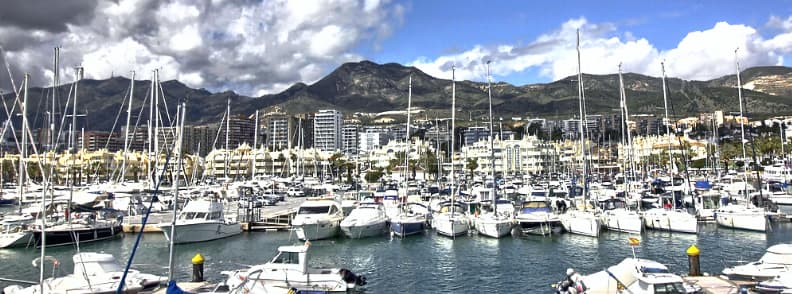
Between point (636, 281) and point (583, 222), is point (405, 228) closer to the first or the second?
point (583, 222)

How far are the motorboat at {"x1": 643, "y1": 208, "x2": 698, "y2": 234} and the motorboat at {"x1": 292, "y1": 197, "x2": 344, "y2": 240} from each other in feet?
74.8

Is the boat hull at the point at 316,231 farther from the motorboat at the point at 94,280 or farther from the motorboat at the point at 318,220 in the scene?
the motorboat at the point at 94,280

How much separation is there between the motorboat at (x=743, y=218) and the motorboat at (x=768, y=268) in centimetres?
2009

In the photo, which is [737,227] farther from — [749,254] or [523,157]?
[523,157]

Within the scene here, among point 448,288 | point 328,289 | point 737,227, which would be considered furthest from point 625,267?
point 737,227

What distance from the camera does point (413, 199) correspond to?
61188 mm

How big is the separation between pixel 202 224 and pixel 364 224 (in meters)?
11.2

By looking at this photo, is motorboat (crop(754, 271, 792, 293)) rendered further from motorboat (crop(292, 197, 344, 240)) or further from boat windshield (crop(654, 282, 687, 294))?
motorboat (crop(292, 197, 344, 240))

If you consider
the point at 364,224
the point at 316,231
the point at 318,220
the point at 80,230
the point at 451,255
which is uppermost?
the point at 318,220

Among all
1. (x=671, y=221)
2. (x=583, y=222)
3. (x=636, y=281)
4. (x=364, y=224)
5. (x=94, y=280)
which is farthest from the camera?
(x=671, y=221)

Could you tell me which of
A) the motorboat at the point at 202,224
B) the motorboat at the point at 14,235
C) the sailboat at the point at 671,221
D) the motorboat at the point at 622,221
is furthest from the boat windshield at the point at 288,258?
the sailboat at the point at 671,221

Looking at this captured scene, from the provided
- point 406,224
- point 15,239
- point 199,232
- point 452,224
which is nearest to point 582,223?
point 452,224

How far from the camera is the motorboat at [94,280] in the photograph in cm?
2060

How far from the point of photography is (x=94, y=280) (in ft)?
71.8
